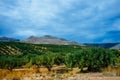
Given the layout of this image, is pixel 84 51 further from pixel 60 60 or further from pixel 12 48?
pixel 12 48

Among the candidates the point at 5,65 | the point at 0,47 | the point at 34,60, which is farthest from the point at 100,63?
the point at 0,47

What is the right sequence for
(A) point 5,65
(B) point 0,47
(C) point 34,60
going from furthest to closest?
1. (B) point 0,47
2. (A) point 5,65
3. (C) point 34,60

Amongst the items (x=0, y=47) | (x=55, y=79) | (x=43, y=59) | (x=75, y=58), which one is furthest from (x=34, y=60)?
(x=0, y=47)

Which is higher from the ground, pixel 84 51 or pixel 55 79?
pixel 84 51

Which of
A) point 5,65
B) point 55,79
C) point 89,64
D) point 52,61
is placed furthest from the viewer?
point 5,65

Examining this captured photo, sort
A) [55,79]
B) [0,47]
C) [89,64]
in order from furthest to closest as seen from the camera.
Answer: [0,47] < [89,64] < [55,79]

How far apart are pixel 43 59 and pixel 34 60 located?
193 inches

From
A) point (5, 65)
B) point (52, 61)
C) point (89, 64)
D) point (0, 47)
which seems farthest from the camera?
point (0, 47)

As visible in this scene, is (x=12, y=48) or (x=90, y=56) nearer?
(x=90, y=56)

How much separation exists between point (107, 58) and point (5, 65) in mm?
38037

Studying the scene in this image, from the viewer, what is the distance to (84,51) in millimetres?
43281

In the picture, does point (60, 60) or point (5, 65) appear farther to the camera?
point (5, 65)

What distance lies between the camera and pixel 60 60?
2208 inches

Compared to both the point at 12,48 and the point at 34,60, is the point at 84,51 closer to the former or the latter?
the point at 34,60
